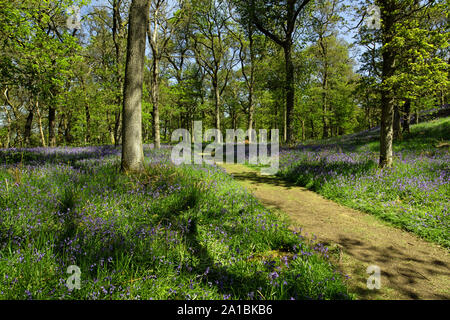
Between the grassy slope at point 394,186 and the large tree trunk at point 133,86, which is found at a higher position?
the large tree trunk at point 133,86

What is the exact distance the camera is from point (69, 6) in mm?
11484

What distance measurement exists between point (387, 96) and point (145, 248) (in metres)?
8.15

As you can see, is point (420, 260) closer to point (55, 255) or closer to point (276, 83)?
point (55, 255)

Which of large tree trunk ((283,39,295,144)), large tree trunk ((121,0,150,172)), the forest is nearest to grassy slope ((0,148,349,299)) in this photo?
the forest

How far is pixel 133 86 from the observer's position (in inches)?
239

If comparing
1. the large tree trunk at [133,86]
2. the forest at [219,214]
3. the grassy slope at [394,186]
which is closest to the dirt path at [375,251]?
the forest at [219,214]

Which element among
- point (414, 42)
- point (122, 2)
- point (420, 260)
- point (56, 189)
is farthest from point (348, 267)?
point (122, 2)

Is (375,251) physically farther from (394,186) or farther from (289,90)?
(289,90)

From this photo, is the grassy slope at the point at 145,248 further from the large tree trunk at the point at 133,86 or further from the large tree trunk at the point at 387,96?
the large tree trunk at the point at 387,96

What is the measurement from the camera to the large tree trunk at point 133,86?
6012mm

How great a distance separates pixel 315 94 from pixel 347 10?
22.7 meters

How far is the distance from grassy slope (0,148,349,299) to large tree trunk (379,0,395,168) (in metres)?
5.44

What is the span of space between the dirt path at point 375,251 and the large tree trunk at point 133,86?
4161 mm

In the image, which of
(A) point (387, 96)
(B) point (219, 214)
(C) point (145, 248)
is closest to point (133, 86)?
(B) point (219, 214)
